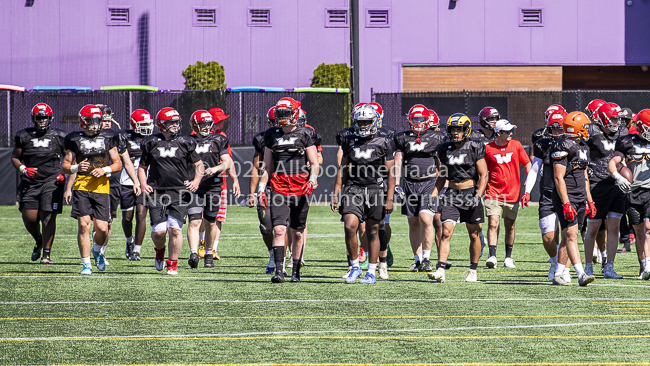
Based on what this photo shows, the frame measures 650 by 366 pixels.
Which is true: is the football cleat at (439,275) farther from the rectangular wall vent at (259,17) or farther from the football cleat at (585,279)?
the rectangular wall vent at (259,17)

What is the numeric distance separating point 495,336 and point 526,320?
2.54 feet

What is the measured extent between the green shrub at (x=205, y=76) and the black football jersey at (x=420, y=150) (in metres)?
18.0

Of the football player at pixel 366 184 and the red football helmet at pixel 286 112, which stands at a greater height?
the red football helmet at pixel 286 112

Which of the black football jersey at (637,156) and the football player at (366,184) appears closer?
the football player at (366,184)

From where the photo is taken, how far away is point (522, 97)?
2364cm

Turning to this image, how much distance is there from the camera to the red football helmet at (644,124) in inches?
391

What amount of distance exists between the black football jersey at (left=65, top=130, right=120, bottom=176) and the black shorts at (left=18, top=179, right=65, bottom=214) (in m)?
1.44

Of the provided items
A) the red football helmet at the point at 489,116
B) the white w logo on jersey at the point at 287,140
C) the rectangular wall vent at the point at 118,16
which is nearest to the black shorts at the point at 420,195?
the red football helmet at the point at 489,116

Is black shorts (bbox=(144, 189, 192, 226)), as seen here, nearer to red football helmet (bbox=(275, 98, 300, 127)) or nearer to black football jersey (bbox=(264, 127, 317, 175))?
black football jersey (bbox=(264, 127, 317, 175))

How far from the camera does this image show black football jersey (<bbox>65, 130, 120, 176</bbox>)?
33.7ft

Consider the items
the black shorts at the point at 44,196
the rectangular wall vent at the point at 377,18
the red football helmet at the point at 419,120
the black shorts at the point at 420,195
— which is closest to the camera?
the red football helmet at the point at 419,120

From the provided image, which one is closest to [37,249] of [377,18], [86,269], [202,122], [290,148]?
[86,269]

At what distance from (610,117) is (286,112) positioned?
12.8 ft

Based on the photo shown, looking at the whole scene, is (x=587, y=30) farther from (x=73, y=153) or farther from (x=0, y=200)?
(x=73, y=153)
